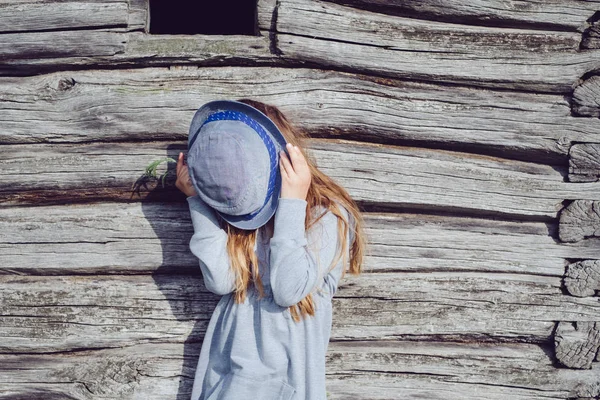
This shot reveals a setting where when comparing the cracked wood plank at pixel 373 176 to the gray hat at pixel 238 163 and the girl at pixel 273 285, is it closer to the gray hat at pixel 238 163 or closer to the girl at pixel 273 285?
the girl at pixel 273 285

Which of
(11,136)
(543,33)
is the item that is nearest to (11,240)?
(11,136)

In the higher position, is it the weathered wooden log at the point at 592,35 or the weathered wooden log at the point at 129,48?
the weathered wooden log at the point at 592,35

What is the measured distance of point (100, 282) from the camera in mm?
2275

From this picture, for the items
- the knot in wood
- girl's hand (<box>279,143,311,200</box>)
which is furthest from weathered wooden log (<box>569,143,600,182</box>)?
the knot in wood

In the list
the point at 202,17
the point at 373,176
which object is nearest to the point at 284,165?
the point at 373,176

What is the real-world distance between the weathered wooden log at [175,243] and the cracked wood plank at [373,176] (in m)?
0.07

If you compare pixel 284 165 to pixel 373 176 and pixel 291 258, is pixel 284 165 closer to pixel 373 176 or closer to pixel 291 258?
pixel 291 258

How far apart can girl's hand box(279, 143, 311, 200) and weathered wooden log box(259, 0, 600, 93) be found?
0.54 m

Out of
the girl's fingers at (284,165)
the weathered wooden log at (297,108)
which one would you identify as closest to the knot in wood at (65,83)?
the weathered wooden log at (297,108)

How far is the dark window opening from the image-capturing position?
3553 mm

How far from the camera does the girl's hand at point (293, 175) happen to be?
1831 millimetres

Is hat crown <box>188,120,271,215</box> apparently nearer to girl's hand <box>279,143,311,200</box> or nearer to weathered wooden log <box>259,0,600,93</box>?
girl's hand <box>279,143,311,200</box>

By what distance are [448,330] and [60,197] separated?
1.73 m

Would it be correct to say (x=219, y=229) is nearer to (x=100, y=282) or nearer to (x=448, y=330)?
(x=100, y=282)
